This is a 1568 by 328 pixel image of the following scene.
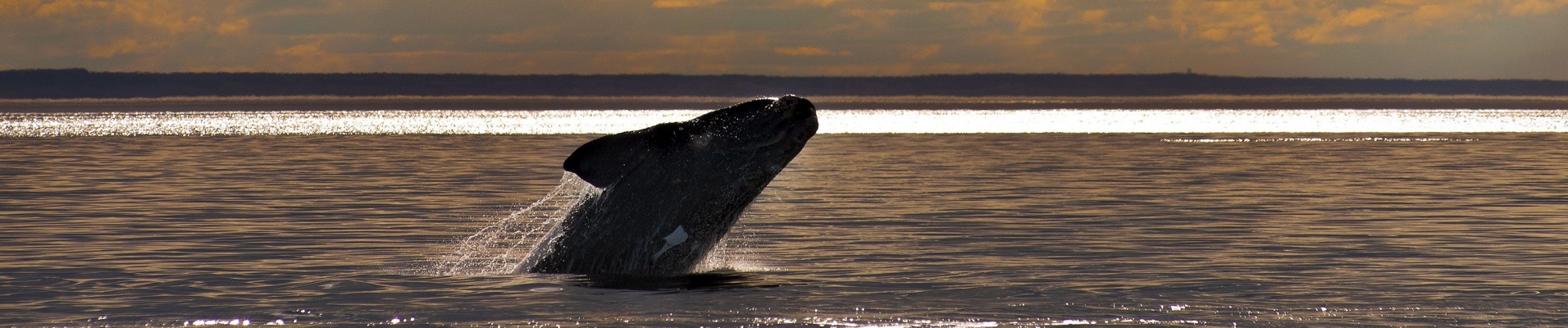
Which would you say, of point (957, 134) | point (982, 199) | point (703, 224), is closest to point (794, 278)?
point (703, 224)

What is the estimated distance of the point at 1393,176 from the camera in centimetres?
3189

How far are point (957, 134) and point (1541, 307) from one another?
183 ft

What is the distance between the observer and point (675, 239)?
13.8m

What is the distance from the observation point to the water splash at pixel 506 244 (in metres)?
14.5

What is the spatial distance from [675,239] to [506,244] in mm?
5481

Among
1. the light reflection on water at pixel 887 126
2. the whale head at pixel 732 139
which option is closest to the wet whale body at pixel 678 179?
the whale head at pixel 732 139

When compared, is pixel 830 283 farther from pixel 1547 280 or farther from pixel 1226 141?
pixel 1226 141

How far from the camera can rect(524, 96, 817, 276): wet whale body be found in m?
13.0

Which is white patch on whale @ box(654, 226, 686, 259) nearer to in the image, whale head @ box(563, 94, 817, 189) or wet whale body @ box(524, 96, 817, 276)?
wet whale body @ box(524, 96, 817, 276)

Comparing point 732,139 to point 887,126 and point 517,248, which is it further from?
point 887,126

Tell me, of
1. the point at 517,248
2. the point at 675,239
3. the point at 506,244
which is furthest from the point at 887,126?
the point at 675,239

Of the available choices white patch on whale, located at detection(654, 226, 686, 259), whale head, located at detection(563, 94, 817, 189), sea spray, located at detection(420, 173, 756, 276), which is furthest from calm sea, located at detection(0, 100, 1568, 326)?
whale head, located at detection(563, 94, 817, 189)

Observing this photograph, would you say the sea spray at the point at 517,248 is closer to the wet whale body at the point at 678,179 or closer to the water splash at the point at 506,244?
the water splash at the point at 506,244

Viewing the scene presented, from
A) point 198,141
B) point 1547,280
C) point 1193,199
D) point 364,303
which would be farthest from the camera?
point 198,141
